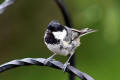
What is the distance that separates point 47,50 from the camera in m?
3.07

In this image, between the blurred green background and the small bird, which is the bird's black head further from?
the blurred green background

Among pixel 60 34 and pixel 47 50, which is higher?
pixel 60 34

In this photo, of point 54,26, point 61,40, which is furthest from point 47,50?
point 54,26

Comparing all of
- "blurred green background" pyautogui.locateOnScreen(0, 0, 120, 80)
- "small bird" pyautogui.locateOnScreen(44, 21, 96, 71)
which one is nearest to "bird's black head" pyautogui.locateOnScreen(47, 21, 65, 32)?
"small bird" pyautogui.locateOnScreen(44, 21, 96, 71)

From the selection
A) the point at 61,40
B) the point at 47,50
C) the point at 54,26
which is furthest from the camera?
the point at 47,50

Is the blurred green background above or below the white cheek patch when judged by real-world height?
below

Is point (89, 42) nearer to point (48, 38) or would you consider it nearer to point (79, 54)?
point (79, 54)

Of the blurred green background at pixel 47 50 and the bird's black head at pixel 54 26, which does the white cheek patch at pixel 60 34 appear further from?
the blurred green background at pixel 47 50

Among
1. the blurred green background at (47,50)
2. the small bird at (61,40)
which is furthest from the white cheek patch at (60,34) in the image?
the blurred green background at (47,50)

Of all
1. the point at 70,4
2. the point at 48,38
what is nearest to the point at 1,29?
the point at 70,4

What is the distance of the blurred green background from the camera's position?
268 centimetres

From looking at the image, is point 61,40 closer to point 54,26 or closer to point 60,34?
point 60,34

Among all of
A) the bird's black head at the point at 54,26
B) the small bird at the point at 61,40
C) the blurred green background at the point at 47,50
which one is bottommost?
the blurred green background at the point at 47,50

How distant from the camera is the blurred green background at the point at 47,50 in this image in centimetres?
268
